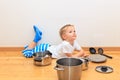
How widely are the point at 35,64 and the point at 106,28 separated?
31.4 inches

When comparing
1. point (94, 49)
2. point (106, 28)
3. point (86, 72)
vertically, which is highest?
point (106, 28)

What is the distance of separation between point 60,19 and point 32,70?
658mm

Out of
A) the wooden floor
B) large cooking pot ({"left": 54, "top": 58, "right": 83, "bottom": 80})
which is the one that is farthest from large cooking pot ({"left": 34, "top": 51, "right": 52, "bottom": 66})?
large cooking pot ({"left": 54, "top": 58, "right": 83, "bottom": 80})

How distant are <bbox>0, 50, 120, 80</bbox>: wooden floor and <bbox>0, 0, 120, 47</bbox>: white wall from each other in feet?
0.81

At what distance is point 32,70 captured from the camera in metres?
1.79

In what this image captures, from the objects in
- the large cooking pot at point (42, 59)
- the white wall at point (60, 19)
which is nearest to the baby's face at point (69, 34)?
the large cooking pot at point (42, 59)

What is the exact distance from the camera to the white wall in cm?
221

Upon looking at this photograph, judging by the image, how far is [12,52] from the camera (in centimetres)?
228

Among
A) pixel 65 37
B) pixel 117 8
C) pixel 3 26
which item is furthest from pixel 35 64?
pixel 117 8

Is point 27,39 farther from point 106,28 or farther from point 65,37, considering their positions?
point 106,28

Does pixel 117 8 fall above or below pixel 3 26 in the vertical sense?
above

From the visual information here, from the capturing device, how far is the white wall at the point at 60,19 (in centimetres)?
221

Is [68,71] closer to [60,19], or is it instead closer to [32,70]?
[32,70]

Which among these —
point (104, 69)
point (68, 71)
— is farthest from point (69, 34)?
point (68, 71)
